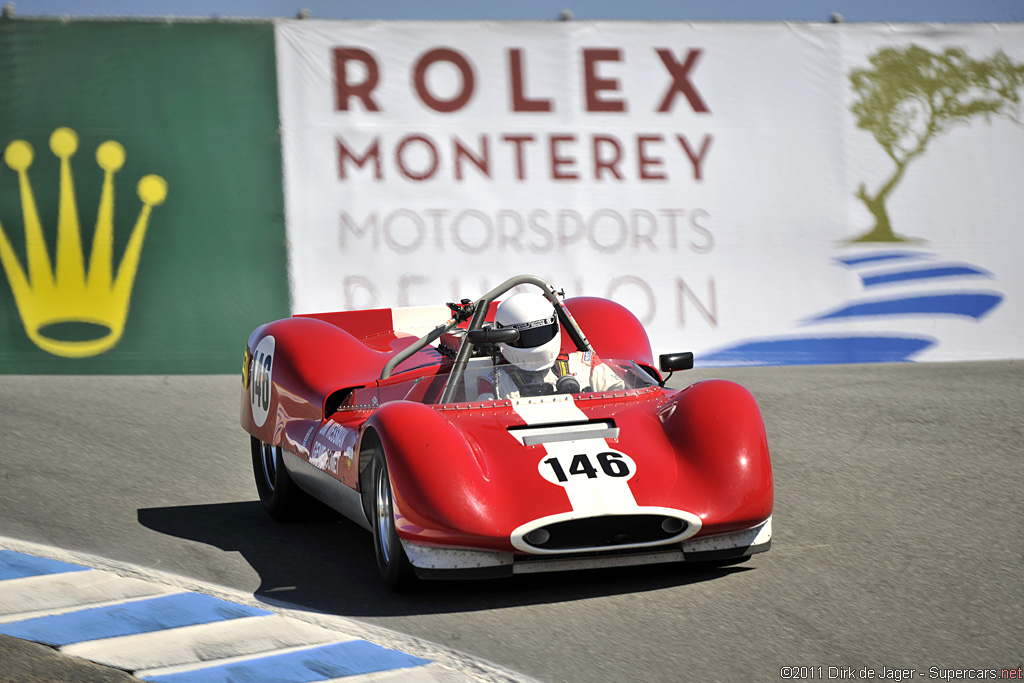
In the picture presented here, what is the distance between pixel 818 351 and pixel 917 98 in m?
2.55

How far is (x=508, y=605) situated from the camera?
14.3 feet

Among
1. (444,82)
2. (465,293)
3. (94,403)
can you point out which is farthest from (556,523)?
(444,82)

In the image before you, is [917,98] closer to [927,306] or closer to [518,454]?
[927,306]

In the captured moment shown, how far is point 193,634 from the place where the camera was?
13.3 ft

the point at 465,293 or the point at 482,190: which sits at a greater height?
the point at 482,190

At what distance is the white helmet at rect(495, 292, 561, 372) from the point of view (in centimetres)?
529

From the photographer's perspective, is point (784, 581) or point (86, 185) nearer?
point (784, 581)

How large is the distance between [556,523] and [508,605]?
380mm

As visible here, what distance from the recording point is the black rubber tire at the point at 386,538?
446 centimetres

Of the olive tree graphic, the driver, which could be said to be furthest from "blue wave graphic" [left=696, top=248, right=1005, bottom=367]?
the driver

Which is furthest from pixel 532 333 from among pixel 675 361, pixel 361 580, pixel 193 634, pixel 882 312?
pixel 882 312

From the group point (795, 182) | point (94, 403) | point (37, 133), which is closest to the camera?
point (94, 403)

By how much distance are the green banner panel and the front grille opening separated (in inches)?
253

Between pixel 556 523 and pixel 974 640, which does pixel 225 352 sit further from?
pixel 974 640
